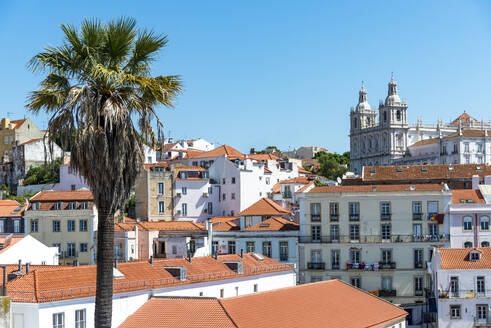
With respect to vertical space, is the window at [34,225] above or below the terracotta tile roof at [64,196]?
below

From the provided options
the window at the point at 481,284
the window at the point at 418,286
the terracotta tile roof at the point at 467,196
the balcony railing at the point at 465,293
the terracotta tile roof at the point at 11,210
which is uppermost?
the terracotta tile roof at the point at 467,196

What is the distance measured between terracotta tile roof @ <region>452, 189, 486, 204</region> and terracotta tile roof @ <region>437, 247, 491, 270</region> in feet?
31.7

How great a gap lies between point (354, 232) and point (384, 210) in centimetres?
347

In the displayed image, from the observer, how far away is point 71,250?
77.3 m

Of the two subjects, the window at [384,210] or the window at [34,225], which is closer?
the window at [384,210]

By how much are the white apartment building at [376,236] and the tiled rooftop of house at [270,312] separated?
19.7m

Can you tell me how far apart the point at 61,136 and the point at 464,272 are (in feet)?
144

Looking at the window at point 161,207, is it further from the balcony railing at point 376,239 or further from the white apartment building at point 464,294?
the white apartment building at point 464,294

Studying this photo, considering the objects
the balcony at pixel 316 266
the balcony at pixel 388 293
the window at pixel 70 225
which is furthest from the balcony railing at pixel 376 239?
the window at pixel 70 225

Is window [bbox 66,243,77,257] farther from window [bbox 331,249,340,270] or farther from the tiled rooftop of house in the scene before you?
the tiled rooftop of house

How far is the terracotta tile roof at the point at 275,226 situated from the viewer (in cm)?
7125

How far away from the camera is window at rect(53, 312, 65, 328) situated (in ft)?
112

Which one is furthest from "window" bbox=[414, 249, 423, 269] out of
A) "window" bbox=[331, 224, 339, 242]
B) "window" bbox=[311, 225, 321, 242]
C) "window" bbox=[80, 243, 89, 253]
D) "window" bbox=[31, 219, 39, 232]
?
"window" bbox=[31, 219, 39, 232]

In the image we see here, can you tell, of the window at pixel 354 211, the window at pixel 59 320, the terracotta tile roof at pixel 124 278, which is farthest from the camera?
the window at pixel 354 211
